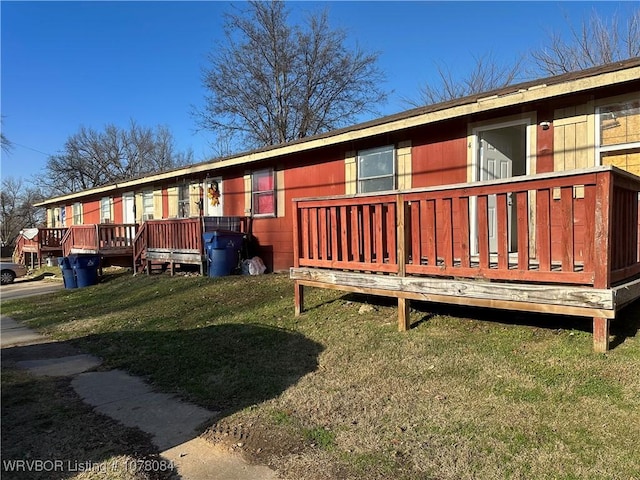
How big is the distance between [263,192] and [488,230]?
317 inches

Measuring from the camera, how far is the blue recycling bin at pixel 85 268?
13477mm

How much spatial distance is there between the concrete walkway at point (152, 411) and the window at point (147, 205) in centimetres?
1107

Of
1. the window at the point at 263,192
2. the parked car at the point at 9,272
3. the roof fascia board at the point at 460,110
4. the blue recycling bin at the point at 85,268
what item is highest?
the roof fascia board at the point at 460,110

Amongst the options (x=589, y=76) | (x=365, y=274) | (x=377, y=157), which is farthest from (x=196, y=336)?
(x=589, y=76)

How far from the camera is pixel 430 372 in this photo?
13.7ft

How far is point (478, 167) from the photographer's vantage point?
7.32 m

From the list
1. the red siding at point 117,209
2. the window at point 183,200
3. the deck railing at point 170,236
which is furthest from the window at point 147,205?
the deck railing at point 170,236

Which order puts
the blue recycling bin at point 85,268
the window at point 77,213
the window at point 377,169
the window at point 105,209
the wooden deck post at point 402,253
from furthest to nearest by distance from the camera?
the window at point 77,213
the window at point 105,209
the blue recycling bin at point 85,268
the window at point 377,169
the wooden deck post at point 402,253

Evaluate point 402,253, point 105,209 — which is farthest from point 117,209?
point 402,253

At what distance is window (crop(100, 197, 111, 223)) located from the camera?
2078cm

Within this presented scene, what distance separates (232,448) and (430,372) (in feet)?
6.03

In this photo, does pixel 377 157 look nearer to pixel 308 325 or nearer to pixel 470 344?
pixel 308 325

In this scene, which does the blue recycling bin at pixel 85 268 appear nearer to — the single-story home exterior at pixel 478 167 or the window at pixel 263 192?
the single-story home exterior at pixel 478 167

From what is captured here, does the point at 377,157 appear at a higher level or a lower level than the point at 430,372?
higher
